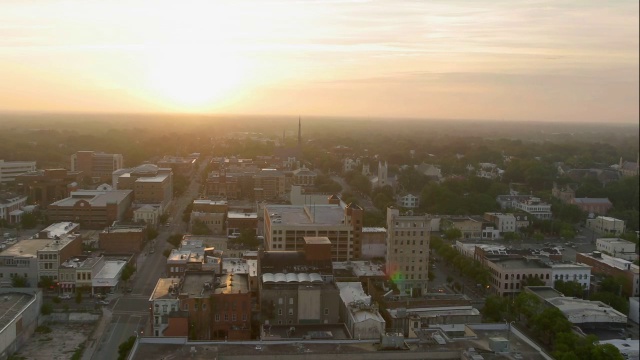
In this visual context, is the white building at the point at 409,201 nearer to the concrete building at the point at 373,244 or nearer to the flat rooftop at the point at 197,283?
the concrete building at the point at 373,244

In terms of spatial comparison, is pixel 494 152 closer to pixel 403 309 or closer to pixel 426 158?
pixel 426 158

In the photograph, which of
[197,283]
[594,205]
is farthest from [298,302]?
[594,205]

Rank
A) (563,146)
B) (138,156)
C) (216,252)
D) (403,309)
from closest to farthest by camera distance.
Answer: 1. (403,309)
2. (216,252)
3. (138,156)
4. (563,146)

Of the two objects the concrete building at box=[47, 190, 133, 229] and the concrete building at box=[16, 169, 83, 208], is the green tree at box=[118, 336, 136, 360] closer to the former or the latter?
the concrete building at box=[47, 190, 133, 229]

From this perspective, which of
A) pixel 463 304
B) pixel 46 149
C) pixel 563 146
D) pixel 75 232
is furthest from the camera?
pixel 563 146

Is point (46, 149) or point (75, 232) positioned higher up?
point (46, 149)

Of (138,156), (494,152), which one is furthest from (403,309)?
(494,152)

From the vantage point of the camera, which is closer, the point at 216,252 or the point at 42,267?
the point at 42,267
